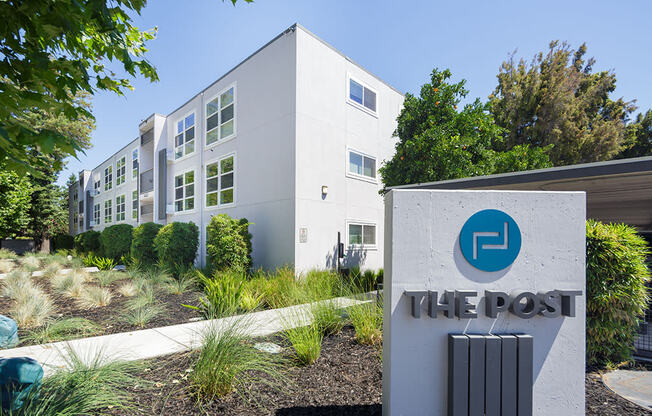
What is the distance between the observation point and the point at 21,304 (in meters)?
6.49

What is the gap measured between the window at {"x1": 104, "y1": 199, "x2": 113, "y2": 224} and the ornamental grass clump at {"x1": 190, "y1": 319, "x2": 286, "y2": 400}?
30808mm

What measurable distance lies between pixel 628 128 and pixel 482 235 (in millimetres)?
23866

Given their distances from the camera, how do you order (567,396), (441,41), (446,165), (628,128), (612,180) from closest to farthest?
(567,396) < (612,180) < (441,41) < (446,165) < (628,128)

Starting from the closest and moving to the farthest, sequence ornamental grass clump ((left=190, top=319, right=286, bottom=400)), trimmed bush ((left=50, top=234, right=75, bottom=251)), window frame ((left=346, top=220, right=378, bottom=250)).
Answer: ornamental grass clump ((left=190, top=319, right=286, bottom=400)), window frame ((left=346, top=220, right=378, bottom=250)), trimmed bush ((left=50, top=234, right=75, bottom=251))

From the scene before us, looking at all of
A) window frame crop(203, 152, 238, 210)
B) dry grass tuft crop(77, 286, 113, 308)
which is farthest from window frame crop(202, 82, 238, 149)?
dry grass tuft crop(77, 286, 113, 308)

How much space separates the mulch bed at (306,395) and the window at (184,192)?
13.4 m

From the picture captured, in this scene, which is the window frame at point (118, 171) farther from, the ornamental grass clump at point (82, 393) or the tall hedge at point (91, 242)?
the ornamental grass clump at point (82, 393)

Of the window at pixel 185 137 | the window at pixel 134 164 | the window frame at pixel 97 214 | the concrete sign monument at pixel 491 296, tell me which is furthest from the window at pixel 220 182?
the window frame at pixel 97 214

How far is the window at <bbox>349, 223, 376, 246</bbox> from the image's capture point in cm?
1343

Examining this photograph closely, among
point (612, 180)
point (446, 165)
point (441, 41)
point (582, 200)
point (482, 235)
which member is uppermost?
point (441, 41)

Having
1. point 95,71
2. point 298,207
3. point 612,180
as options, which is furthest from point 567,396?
point 298,207

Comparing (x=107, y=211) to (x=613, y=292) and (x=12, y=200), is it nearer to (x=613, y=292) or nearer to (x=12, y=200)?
(x=12, y=200)

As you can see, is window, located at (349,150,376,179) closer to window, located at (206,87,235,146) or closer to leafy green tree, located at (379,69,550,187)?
leafy green tree, located at (379,69,550,187)

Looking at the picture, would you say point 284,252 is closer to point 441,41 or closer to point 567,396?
point 441,41
